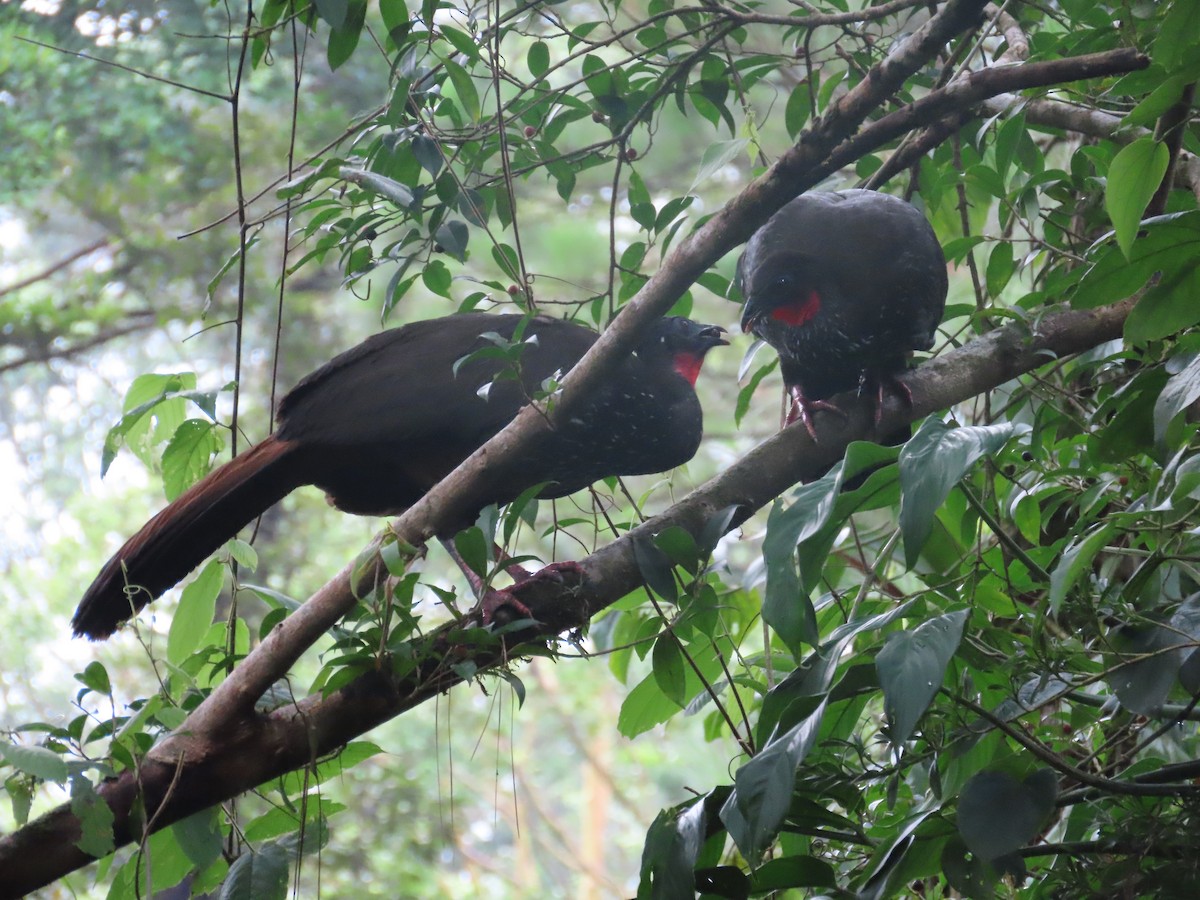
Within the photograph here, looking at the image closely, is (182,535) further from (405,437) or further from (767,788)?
(767,788)

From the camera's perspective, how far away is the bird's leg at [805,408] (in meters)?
2.04

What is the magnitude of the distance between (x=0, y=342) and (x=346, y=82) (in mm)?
2774

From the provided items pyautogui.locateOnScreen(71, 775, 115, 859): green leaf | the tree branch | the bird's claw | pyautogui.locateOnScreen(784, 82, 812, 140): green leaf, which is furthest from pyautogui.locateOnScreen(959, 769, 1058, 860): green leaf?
pyautogui.locateOnScreen(784, 82, 812, 140): green leaf

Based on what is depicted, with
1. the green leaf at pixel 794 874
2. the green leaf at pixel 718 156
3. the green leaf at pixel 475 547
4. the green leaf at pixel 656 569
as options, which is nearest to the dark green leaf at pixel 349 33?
the green leaf at pixel 718 156

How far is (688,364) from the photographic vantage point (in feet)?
9.17

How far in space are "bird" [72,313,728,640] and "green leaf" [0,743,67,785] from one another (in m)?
0.70

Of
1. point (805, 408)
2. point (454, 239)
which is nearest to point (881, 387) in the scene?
point (805, 408)

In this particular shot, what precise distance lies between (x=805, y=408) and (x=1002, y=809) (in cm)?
116

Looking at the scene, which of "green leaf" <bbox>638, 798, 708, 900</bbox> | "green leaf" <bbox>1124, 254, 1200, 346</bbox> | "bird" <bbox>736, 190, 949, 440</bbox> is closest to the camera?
"green leaf" <bbox>638, 798, 708, 900</bbox>

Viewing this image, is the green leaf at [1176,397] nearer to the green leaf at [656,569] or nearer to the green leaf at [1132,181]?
the green leaf at [1132,181]

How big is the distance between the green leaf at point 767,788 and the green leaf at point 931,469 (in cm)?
23

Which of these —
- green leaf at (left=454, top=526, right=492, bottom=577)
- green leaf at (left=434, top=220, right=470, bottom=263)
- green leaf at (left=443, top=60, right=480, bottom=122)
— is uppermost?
green leaf at (left=443, top=60, right=480, bottom=122)

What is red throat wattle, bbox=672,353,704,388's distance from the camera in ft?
9.09

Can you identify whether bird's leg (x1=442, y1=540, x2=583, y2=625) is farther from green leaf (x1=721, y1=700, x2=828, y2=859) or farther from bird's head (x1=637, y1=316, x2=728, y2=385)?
bird's head (x1=637, y1=316, x2=728, y2=385)
